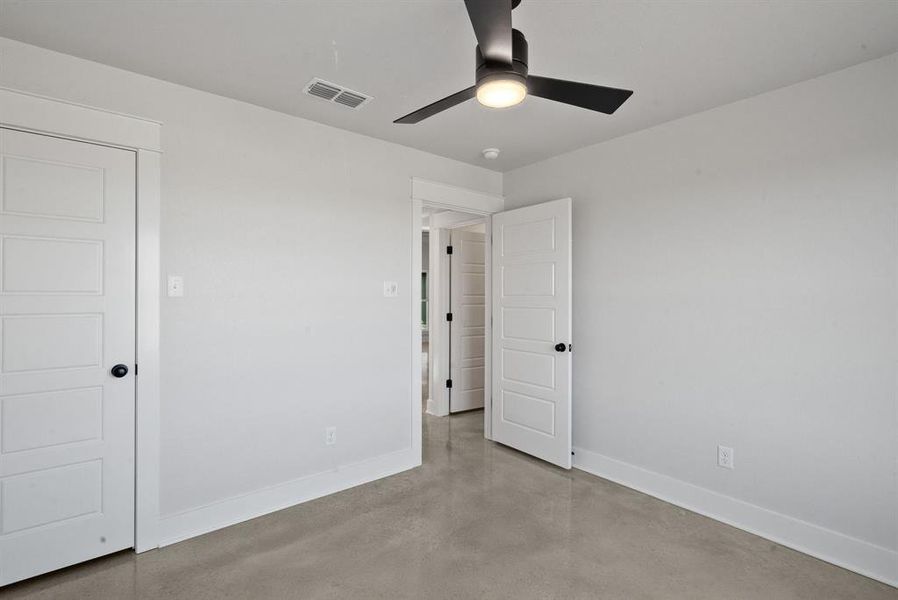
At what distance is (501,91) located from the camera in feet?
4.99

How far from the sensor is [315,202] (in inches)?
117

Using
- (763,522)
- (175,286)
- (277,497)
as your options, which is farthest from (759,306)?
(175,286)

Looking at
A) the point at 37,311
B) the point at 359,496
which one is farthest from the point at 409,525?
the point at 37,311

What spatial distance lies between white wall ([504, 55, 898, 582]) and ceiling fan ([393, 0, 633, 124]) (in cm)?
141

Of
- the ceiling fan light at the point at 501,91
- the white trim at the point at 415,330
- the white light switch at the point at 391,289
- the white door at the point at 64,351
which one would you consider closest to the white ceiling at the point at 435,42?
the ceiling fan light at the point at 501,91

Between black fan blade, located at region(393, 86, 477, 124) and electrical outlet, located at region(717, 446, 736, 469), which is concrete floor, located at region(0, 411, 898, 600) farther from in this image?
black fan blade, located at region(393, 86, 477, 124)

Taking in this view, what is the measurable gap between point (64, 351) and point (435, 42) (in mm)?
Answer: 2338

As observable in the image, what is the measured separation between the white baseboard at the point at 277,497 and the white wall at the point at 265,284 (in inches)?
1.1

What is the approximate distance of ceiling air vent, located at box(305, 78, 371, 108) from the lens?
2.44m

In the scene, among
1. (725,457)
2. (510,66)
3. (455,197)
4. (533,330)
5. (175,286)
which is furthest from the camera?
(455,197)

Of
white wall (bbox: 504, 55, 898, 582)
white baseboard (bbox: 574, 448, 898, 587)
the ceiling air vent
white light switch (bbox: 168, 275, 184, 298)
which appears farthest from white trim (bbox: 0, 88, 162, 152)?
white baseboard (bbox: 574, 448, 898, 587)

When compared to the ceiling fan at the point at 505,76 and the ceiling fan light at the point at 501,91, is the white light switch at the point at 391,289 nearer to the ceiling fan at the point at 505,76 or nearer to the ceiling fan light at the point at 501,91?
the ceiling fan at the point at 505,76

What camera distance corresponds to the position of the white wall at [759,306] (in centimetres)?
219

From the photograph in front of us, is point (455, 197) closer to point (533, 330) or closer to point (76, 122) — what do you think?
point (533, 330)
